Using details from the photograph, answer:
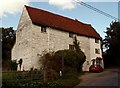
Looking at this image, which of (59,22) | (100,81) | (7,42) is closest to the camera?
(100,81)

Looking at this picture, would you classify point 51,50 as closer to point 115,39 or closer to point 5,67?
point 5,67

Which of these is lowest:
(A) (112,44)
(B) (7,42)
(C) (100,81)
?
(C) (100,81)

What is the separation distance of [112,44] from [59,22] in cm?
1514

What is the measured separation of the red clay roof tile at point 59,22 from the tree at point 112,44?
14.7ft

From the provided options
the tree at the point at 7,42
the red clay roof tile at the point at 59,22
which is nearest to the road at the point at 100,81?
the red clay roof tile at the point at 59,22

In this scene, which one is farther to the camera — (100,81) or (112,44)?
(112,44)

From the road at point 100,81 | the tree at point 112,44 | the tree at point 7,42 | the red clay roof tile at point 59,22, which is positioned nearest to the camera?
the road at point 100,81

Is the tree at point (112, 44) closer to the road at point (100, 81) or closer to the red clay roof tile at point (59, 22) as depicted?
the red clay roof tile at point (59, 22)

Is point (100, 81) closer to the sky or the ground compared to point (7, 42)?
closer to the ground

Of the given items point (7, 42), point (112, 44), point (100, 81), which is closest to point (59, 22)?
point (112, 44)

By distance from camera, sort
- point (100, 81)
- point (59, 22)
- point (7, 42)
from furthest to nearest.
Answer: point (7, 42), point (59, 22), point (100, 81)

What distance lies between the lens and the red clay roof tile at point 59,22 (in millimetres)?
39938

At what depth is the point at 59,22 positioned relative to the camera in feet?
144

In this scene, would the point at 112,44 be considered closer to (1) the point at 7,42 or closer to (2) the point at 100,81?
(1) the point at 7,42
